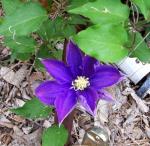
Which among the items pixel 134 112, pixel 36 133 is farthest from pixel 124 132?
pixel 36 133

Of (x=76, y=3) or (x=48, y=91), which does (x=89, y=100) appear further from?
(x=76, y=3)

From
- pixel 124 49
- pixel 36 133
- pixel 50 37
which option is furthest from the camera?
pixel 36 133

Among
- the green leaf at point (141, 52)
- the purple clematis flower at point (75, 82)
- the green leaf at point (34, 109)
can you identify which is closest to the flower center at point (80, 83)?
the purple clematis flower at point (75, 82)

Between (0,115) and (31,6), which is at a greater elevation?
(31,6)

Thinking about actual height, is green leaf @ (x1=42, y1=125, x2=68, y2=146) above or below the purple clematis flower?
below

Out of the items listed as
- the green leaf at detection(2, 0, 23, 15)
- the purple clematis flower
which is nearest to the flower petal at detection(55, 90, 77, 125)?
the purple clematis flower

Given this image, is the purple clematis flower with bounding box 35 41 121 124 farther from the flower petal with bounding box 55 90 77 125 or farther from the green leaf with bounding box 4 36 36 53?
the green leaf with bounding box 4 36 36 53

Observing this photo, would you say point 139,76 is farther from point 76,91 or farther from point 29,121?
point 76,91
